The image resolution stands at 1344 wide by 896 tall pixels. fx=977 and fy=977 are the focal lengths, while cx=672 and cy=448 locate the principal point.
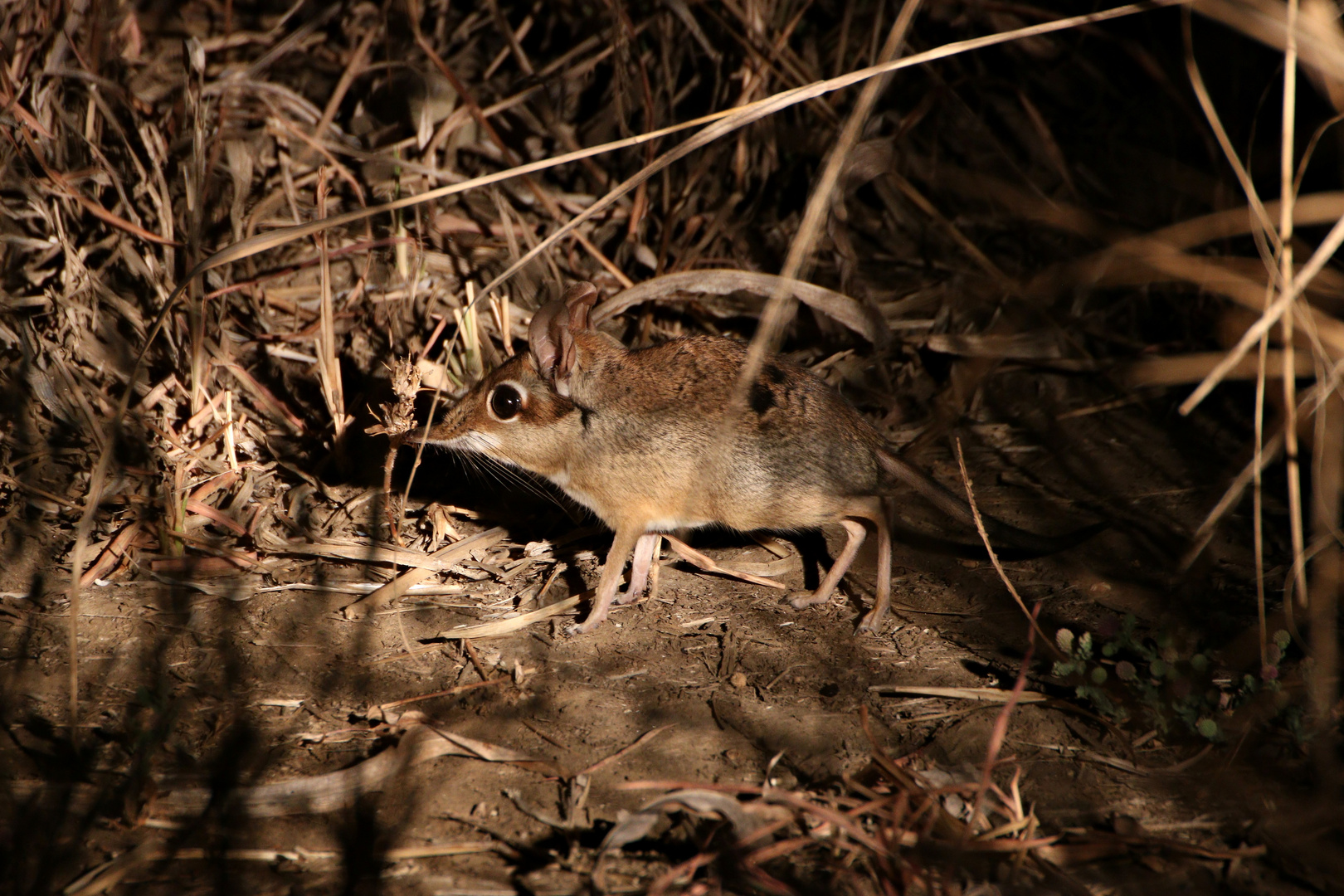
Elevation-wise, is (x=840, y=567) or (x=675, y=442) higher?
(x=675, y=442)

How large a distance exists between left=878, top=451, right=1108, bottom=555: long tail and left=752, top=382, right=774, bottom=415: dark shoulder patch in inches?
20.1

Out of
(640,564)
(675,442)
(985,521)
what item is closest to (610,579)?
(640,564)

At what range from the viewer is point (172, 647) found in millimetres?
3352

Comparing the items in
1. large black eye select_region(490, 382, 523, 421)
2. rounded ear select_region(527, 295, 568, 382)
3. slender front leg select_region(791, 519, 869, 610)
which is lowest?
slender front leg select_region(791, 519, 869, 610)

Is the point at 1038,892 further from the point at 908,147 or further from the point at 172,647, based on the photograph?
the point at 908,147

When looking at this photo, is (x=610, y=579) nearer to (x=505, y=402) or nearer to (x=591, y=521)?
(x=591, y=521)

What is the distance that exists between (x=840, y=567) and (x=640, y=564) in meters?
0.80

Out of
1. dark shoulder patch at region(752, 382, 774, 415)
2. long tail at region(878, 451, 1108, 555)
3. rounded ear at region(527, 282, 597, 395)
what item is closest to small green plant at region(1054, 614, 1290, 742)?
long tail at region(878, 451, 1108, 555)

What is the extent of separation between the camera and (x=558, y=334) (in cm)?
367

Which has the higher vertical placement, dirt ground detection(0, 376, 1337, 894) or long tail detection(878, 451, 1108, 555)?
long tail detection(878, 451, 1108, 555)

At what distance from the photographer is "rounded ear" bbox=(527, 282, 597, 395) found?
143 inches

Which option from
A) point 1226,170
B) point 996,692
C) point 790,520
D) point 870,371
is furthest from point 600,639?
point 1226,170

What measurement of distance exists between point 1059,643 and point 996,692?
296mm

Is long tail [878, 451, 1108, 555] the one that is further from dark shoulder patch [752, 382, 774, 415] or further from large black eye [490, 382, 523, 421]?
large black eye [490, 382, 523, 421]
